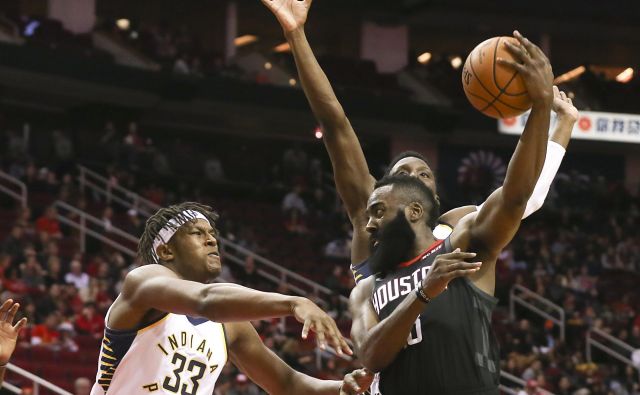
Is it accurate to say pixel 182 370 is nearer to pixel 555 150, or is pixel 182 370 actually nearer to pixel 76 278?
pixel 555 150

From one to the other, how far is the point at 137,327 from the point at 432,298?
4.88 ft

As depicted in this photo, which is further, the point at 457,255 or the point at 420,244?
the point at 420,244

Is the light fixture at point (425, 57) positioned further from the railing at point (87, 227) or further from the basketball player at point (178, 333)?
the basketball player at point (178, 333)

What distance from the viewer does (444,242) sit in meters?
4.74

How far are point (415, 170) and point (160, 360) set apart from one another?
1.48 metres

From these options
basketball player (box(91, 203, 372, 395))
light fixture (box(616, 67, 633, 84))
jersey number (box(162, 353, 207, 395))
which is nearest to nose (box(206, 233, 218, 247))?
basketball player (box(91, 203, 372, 395))

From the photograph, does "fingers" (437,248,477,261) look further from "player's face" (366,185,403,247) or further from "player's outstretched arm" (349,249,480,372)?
"player's face" (366,185,403,247)

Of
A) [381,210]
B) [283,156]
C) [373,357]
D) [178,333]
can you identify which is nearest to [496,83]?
[381,210]

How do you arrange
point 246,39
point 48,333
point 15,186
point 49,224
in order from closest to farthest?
point 48,333, point 49,224, point 15,186, point 246,39

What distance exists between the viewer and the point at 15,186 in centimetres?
1984

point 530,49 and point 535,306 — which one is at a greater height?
point 535,306

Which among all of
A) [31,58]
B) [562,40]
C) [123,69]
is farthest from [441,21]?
[31,58]

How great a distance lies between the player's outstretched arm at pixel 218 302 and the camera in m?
3.97

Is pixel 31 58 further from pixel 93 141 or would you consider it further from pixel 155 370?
pixel 155 370
